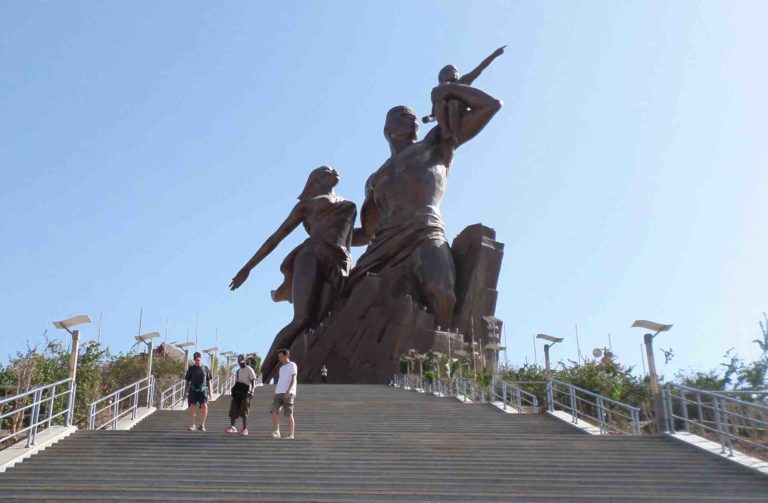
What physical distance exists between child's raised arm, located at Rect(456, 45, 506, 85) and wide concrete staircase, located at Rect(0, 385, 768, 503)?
19213 millimetres

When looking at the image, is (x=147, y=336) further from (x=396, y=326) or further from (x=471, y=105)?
(x=471, y=105)

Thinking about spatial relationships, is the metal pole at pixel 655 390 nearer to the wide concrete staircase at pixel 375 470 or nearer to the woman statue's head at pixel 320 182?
the wide concrete staircase at pixel 375 470

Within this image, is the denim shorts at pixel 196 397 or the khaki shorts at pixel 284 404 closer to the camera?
the khaki shorts at pixel 284 404

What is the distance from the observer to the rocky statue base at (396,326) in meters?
22.3

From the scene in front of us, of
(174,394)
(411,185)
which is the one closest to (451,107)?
(411,185)

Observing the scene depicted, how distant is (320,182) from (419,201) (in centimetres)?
421

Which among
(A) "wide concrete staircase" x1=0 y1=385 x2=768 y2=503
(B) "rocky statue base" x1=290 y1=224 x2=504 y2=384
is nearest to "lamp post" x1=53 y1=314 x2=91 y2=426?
(A) "wide concrete staircase" x1=0 y1=385 x2=768 y2=503

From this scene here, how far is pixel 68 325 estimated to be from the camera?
10.2 m

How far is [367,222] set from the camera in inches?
1124

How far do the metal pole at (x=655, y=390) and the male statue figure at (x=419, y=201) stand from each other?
539 inches

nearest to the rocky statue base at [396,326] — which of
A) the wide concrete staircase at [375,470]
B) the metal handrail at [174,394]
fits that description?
the metal handrail at [174,394]

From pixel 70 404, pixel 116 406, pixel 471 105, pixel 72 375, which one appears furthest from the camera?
pixel 471 105

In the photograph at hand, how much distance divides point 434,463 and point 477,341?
16370mm

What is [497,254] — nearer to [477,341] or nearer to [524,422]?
[477,341]
